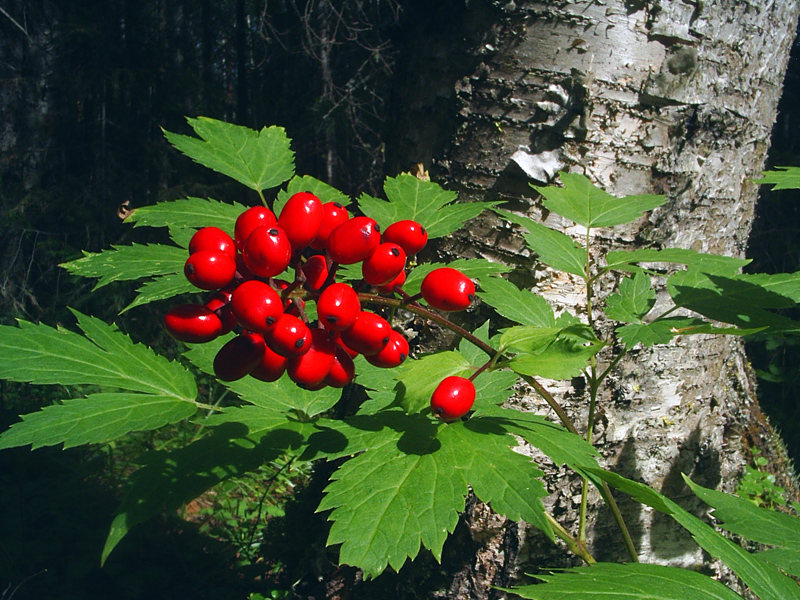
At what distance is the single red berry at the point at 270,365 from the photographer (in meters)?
0.82

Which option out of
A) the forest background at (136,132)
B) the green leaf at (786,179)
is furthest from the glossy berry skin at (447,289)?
the forest background at (136,132)

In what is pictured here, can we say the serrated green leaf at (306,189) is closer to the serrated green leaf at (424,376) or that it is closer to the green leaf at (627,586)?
the serrated green leaf at (424,376)

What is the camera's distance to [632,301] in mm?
1268

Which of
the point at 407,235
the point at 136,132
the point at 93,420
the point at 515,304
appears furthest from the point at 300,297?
the point at 136,132

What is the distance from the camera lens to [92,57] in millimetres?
4762

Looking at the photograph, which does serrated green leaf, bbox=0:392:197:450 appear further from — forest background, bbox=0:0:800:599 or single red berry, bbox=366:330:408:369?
forest background, bbox=0:0:800:599

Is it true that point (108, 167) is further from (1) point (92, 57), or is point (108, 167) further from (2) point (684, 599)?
(2) point (684, 599)

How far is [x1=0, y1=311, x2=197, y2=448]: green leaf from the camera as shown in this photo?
0.93 metres

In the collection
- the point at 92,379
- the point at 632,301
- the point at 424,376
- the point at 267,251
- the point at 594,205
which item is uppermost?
the point at 594,205

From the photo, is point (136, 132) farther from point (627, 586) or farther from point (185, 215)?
point (627, 586)

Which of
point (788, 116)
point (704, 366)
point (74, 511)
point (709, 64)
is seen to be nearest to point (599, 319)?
point (704, 366)

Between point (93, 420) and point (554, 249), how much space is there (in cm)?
102

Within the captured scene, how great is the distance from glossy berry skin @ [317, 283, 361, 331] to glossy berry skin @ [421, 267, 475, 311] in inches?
4.8

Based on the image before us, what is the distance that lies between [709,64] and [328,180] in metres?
4.23
